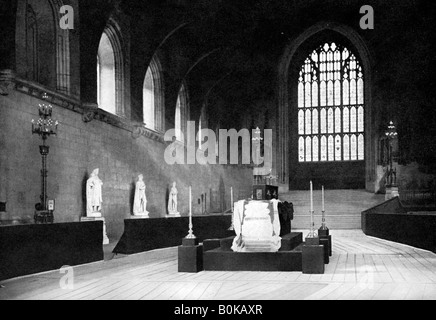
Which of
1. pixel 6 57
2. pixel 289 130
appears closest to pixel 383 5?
pixel 289 130

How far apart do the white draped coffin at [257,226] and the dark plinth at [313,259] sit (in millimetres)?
1096

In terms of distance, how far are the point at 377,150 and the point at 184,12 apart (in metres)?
14.9

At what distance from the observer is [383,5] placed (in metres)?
28.6

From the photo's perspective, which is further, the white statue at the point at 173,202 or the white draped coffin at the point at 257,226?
the white statue at the point at 173,202

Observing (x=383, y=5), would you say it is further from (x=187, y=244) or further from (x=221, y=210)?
(x=187, y=244)

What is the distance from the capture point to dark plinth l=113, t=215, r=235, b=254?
49.5 ft

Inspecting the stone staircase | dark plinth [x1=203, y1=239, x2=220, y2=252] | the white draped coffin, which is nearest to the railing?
the stone staircase

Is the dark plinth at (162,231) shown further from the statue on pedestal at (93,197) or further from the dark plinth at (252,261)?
the dark plinth at (252,261)

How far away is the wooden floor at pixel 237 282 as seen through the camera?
8094mm

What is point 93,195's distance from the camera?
687 inches

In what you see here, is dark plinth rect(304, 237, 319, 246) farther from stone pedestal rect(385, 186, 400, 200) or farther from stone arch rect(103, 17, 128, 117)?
stone pedestal rect(385, 186, 400, 200)

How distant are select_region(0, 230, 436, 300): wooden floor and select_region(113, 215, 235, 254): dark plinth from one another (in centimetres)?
181

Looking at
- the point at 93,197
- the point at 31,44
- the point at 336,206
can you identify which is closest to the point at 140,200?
the point at 93,197

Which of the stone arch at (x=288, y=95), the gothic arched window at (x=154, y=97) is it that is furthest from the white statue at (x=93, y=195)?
the stone arch at (x=288, y=95)
